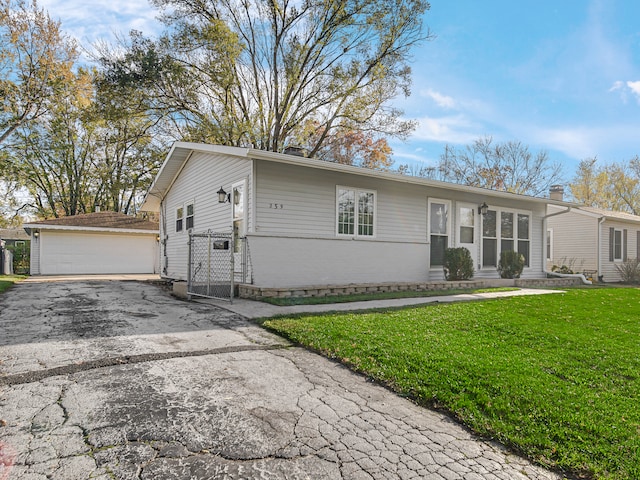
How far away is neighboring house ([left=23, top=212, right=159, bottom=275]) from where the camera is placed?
18.2m

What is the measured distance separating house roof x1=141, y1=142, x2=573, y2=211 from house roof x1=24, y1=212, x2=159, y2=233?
314 centimetres

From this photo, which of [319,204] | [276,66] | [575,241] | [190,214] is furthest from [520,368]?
[276,66]

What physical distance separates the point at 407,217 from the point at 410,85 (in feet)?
34.5

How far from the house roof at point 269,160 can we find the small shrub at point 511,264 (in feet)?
6.10

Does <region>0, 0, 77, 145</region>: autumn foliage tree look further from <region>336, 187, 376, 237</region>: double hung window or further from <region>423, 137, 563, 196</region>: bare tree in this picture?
<region>423, 137, 563, 196</region>: bare tree

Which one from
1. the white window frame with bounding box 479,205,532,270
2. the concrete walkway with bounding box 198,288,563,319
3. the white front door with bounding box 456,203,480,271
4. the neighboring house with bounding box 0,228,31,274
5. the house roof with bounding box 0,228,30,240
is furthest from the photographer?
the house roof with bounding box 0,228,30,240

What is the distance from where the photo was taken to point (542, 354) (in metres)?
3.96

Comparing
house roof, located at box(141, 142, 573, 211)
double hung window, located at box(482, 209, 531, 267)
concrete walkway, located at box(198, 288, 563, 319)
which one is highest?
house roof, located at box(141, 142, 573, 211)

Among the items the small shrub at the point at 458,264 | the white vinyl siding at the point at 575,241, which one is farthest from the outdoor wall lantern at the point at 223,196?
the white vinyl siding at the point at 575,241

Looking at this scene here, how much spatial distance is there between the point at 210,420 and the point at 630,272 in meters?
19.1

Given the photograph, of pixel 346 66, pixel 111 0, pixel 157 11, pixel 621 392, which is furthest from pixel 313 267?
pixel 157 11

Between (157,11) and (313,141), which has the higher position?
(157,11)

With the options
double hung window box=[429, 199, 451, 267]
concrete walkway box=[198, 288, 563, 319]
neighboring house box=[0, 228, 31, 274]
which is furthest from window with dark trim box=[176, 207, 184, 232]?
neighboring house box=[0, 228, 31, 274]

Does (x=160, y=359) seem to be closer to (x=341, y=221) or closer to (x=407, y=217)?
(x=341, y=221)
